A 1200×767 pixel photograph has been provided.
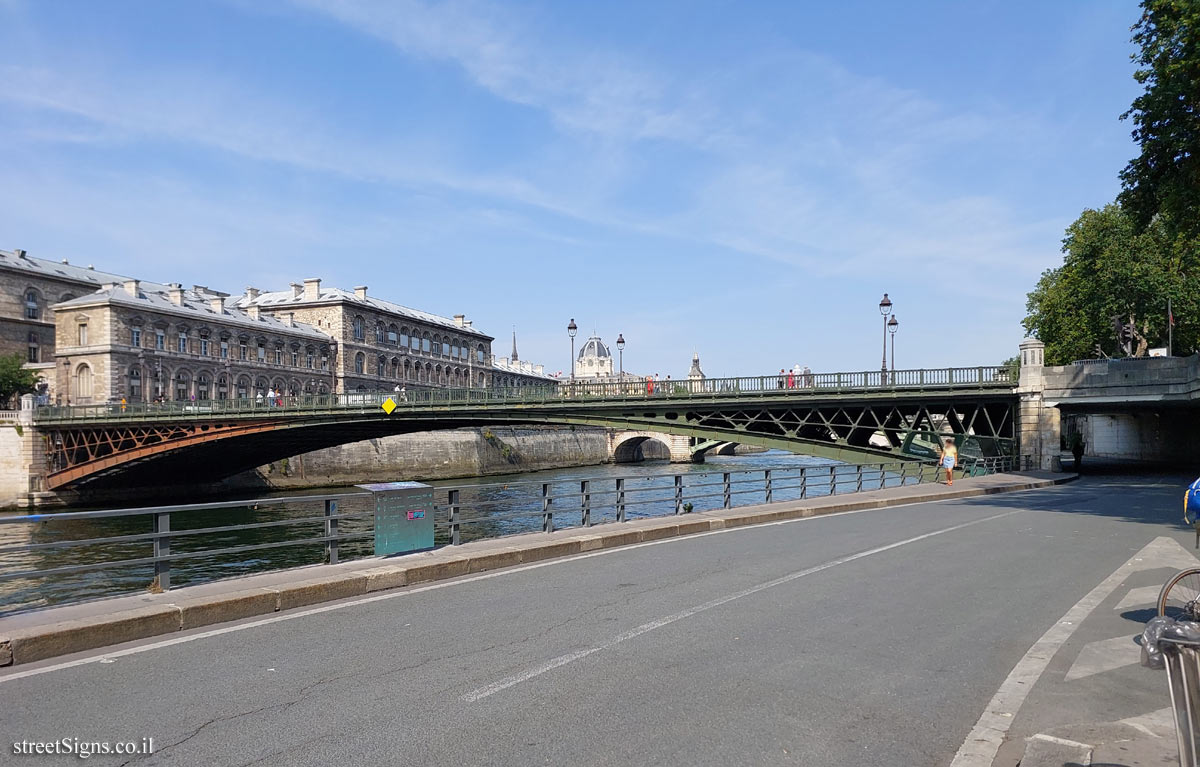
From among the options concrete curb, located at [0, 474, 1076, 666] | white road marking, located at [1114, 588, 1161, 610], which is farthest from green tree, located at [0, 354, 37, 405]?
white road marking, located at [1114, 588, 1161, 610]

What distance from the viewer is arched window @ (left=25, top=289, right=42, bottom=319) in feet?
265

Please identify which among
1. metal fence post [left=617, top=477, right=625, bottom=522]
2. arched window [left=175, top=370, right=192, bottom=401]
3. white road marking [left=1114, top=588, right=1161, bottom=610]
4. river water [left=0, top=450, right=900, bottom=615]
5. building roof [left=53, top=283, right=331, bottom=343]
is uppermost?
building roof [left=53, top=283, right=331, bottom=343]

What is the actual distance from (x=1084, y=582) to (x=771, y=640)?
539cm

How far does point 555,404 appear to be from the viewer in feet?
134

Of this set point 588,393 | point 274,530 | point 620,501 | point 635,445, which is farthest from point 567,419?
point 635,445

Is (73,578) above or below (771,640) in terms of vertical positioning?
below

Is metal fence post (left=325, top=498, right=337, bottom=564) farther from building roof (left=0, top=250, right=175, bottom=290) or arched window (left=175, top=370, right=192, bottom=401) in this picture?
building roof (left=0, top=250, right=175, bottom=290)

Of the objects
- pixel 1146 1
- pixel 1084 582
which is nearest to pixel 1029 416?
pixel 1146 1

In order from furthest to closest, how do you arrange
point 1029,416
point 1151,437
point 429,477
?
point 429,477
point 1151,437
point 1029,416

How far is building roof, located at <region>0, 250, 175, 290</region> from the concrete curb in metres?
84.2

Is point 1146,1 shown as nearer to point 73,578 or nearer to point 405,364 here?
point 73,578

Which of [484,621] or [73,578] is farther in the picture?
[73,578]

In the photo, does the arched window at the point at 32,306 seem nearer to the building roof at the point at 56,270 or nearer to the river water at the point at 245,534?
the building roof at the point at 56,270

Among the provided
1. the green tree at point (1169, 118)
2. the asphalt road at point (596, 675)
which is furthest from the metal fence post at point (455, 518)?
the green tree at point (1169, 118)
